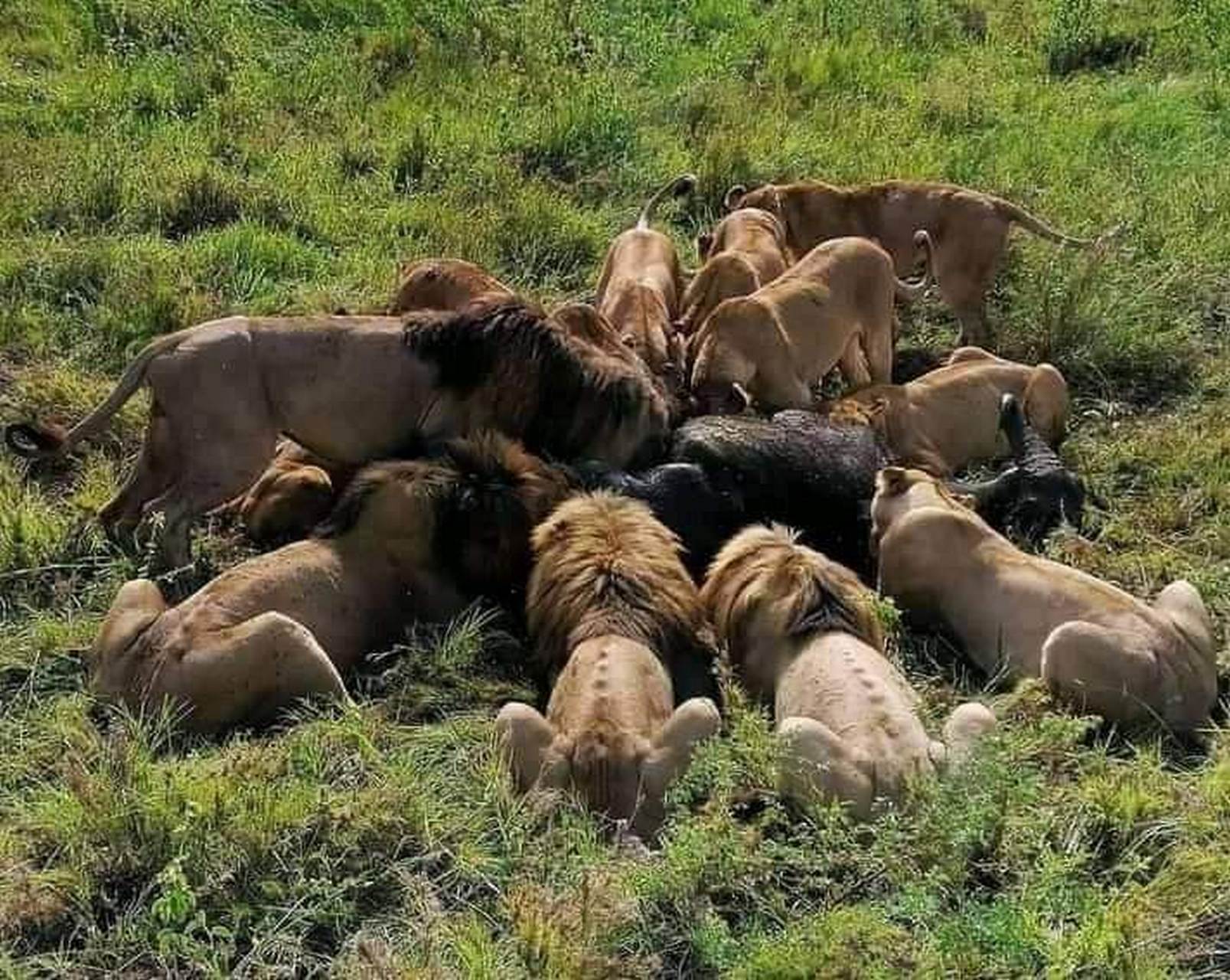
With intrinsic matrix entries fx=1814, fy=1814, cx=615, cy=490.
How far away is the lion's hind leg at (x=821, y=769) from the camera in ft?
15.3

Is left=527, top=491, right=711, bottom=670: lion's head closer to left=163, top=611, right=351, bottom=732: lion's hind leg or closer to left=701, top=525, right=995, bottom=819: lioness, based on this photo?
left=701, top=525, right=995, bottom=819: lioness

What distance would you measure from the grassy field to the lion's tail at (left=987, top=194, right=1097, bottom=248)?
182mm

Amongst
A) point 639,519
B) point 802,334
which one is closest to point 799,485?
point 639,519

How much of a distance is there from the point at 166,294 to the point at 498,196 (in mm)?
1989

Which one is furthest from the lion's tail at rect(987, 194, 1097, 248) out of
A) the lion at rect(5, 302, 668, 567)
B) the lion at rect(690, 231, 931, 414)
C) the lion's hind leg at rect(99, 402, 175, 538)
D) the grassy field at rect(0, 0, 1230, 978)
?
the lion's hind leg at rect(99, 402, 175, 538)

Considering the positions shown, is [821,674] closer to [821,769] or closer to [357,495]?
[821,769]

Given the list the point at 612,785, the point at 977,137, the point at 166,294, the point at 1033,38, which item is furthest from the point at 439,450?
the point at 1033,38

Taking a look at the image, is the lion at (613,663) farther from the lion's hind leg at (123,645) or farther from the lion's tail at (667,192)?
the lion's tail at (667,192)

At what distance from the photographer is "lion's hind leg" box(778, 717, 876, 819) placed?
4652mm

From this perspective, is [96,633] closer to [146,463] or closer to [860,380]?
[146,463]

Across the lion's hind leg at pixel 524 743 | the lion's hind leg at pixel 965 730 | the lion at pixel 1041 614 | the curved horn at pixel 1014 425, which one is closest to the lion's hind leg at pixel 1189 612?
the lion at pixel 1041 614

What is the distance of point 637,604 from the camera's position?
5551 mm

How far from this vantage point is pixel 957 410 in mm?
7328

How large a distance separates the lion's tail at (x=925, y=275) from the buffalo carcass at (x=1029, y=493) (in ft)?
5.50
